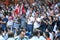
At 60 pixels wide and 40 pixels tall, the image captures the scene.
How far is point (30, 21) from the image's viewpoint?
696 centimetres

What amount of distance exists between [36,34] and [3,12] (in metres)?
1.19

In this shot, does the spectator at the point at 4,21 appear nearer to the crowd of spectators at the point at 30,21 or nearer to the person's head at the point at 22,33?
the crowd of spectators at the point at 30,21

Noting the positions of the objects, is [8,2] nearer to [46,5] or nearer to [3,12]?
[3,12]

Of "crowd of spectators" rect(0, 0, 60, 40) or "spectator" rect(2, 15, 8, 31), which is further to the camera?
"spectator" rect(2, 15, 8, 31)

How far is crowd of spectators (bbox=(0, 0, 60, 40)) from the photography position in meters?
6.66

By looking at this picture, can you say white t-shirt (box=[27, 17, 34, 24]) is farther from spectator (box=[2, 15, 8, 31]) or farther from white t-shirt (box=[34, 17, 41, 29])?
spectator (box=[2, 15, 8, 31])

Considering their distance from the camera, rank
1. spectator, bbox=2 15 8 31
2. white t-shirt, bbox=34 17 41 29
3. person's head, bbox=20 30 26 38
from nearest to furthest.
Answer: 1. person's head, bbox=20 30 26 38
2. white t-shirt, bbox=34 17 41 29
3. spectator, bbox=2 15 8 31

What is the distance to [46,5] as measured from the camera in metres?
7.11

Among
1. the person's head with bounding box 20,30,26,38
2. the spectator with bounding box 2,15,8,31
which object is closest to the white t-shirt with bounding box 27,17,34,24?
A: the person's head with bounding box 20,30,26,38

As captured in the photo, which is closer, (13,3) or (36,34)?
(36,34)

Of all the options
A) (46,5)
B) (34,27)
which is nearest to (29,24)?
(34,27)

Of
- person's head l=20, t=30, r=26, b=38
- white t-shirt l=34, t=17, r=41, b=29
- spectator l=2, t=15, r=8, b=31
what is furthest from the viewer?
Result: spectator l=2, t=15, r=8, b=31

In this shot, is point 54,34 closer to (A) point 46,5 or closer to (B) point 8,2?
(A) point 46,5

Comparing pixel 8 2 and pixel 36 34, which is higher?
pixel 8 2
